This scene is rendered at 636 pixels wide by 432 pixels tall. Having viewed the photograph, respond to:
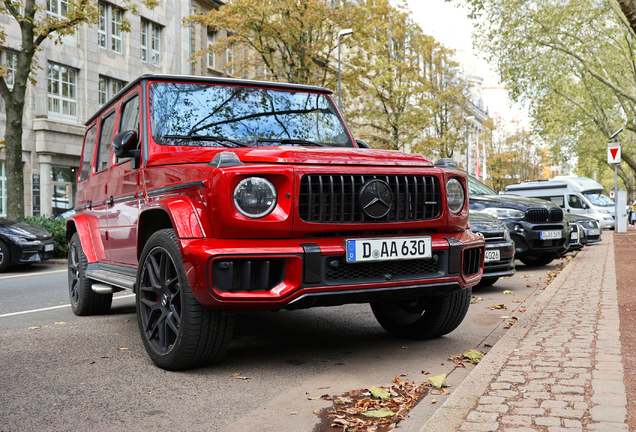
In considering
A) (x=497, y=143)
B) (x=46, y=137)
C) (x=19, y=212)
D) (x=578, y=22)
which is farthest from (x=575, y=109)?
(x=19, y=212)

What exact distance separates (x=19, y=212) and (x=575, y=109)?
33.5m

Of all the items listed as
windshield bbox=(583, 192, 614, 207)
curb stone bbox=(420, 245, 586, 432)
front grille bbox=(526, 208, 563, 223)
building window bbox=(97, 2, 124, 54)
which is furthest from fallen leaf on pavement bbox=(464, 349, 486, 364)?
windshield bbox=(583, 192, 614, 207)

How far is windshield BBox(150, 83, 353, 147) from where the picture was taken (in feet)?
16.1

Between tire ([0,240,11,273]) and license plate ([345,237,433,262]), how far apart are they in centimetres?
1128

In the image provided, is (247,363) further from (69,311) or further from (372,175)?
(69,311)

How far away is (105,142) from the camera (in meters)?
6.28

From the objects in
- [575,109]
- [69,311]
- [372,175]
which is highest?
[575,109]

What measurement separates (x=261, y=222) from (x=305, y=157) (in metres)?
0.50

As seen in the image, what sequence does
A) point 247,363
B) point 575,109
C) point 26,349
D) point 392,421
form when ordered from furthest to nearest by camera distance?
point 575,109 → point 26,349 → point 247,363 → point 392,421

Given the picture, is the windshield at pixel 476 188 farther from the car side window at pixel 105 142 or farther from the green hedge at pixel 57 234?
the green hedge at pixel 57 234

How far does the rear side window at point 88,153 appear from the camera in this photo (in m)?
6.88

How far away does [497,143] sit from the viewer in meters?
65.1

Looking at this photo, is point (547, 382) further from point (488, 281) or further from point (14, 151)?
point (14, 151)

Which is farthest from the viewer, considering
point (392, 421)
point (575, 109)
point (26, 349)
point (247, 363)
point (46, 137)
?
point (575, 109)
